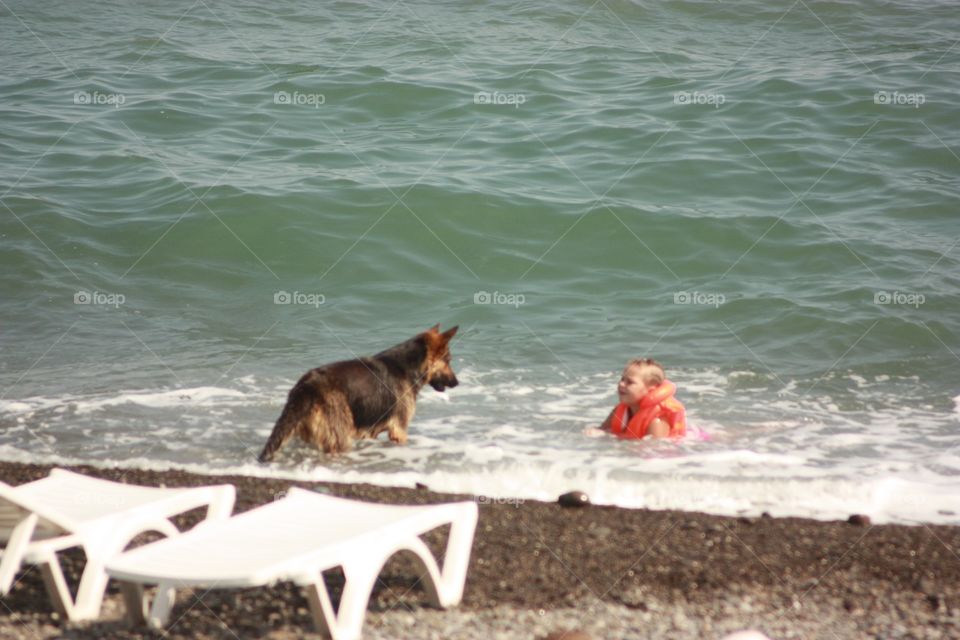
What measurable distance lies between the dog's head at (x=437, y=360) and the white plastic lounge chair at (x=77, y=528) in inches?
130

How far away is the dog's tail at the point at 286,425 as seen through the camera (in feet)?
25.5

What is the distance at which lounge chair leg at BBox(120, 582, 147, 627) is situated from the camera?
5.05 meters

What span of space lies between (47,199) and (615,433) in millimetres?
9529

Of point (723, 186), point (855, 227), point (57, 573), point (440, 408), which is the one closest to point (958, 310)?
point (855, 227)

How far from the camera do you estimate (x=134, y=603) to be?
5.09 m

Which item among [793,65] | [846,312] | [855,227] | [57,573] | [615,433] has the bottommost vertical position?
[57,573]

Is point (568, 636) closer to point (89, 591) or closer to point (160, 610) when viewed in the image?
point (160, 610)

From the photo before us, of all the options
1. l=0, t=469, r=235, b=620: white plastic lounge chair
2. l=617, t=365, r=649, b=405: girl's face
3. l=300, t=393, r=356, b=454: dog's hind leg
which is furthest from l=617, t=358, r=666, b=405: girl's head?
l=0, t=469, r=235, b=620: white plastic lounge chair

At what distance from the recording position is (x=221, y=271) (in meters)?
13.6

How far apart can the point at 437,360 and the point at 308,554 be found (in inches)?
168

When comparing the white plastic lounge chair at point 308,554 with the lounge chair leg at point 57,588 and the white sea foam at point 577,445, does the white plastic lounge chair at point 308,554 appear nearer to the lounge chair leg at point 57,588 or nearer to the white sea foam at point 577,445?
the lounge chair leg at point 57,588

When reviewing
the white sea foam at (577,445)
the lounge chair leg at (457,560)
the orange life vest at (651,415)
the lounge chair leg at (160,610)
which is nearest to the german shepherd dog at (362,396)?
the white sea foam at (577,445)

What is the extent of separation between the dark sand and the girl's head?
206 centimetres

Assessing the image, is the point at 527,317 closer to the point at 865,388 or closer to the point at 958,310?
the point at 865,388
